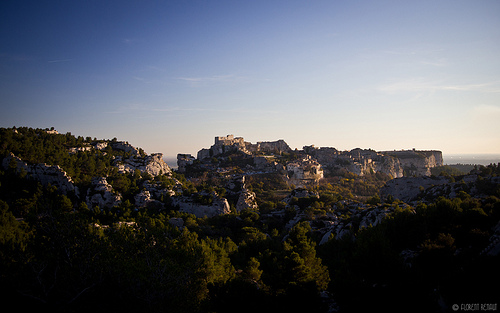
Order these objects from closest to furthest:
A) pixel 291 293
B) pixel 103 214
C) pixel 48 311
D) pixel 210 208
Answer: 1. pixel 48 311
2. pixel 291 293
3. pixel 103 214
4. pixel 210 208

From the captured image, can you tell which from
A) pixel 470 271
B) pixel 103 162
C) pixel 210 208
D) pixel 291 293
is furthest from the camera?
pixel 103 162

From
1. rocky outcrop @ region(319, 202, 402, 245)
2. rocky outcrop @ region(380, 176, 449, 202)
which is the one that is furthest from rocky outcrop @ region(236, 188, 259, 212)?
rocky outcrop @ region(380, 176, 449, 202)

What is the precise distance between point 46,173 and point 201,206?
2789 centimetres

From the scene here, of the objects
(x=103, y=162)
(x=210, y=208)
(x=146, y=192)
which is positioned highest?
(x=103, y=162)

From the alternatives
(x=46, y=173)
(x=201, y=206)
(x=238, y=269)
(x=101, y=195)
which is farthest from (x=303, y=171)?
(x=46, y=173)

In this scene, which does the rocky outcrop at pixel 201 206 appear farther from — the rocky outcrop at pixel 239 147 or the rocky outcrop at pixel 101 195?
the rocky outcrop at pixel 239 147

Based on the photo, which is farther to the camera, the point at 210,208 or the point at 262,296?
the point at 210,208

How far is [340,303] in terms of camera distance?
12.9m

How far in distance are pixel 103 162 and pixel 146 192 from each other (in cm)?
1697

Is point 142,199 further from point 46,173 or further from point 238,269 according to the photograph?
point 238,269

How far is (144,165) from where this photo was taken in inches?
2783

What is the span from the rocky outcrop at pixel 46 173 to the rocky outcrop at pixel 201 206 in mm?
18189

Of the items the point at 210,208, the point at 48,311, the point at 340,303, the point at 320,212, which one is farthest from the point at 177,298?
the point at 210,208

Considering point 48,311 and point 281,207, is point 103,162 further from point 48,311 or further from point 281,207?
point 48,311
